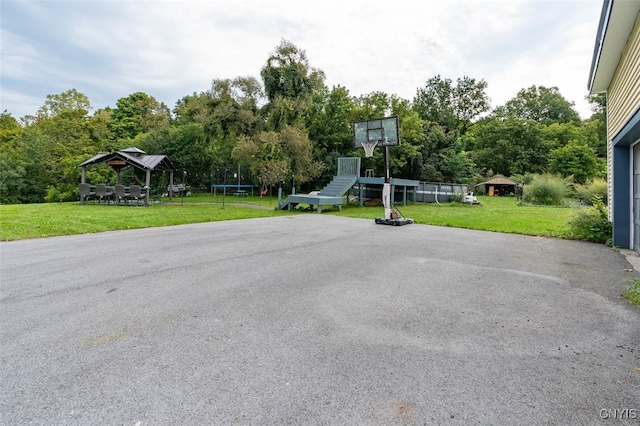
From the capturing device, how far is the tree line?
62.8 ft

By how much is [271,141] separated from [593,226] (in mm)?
13866

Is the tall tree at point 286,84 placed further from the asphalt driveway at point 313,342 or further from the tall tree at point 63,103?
the tall tree at point 63,103

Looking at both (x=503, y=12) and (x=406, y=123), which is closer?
(x=503, y=12)

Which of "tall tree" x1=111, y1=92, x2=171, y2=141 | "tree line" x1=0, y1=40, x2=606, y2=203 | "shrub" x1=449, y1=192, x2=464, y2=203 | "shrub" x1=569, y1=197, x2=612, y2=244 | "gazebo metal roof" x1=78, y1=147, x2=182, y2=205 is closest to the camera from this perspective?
"shrub" x1=569, y1=197, x2=612, y2=244

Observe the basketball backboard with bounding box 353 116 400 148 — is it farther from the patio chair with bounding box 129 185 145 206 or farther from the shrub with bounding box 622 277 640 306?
the patio chair with bounding box 129 185 145 206

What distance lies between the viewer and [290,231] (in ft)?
25.4

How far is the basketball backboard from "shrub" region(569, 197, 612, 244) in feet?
16.2

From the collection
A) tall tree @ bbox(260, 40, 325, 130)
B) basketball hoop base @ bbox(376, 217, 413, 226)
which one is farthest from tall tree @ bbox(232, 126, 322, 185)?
basketball hoop base @ bbox(376, 217, 413, 226)

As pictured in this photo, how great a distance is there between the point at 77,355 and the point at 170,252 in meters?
3.33

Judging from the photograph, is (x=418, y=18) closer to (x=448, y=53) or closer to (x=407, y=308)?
(x=448, y=53)

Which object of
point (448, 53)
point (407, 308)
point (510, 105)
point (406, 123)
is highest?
point (510, 105)

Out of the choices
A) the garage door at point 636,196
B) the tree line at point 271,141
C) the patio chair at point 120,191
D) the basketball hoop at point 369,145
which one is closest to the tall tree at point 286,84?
the tree line at point 271,141

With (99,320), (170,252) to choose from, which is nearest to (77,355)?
(99,320)

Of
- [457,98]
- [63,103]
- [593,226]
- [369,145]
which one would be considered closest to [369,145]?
[369,145]
